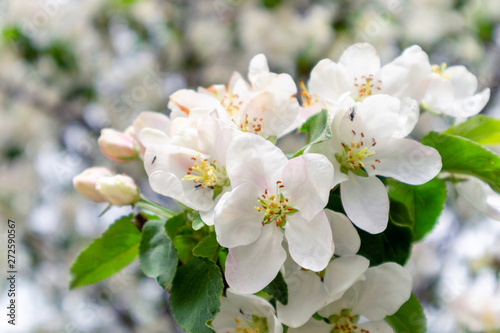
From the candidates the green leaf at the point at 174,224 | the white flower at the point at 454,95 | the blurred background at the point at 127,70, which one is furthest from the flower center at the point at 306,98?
the blurred background at the point at 127,70

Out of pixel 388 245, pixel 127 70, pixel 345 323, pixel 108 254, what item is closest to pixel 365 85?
pixel 388 245

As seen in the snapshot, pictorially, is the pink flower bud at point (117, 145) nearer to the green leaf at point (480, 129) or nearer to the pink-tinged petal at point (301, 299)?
the pink-tinged petal at point (301, 299)

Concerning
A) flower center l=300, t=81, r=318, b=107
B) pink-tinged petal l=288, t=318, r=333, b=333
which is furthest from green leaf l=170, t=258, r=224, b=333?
flower center l=300, t=81, r=318, b=107

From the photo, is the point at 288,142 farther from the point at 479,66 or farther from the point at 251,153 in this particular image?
the point at 251,153

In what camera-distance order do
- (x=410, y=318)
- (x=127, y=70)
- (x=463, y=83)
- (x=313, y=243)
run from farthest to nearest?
1. (x=127, y=70)
2. (x=463, y=83)
3. (x=410, y=318)
4. (x=313, y=243)

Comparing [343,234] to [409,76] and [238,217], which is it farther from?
[409,76]

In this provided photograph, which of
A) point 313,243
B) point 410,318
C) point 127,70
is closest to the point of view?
point 313,243

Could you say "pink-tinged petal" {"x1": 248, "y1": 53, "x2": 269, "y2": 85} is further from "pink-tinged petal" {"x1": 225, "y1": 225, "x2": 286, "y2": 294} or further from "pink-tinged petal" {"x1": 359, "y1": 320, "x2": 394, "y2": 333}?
"pink-tinged petal" {"x1": 359, "y1": 320, "x2": 394, "y2": 333}
